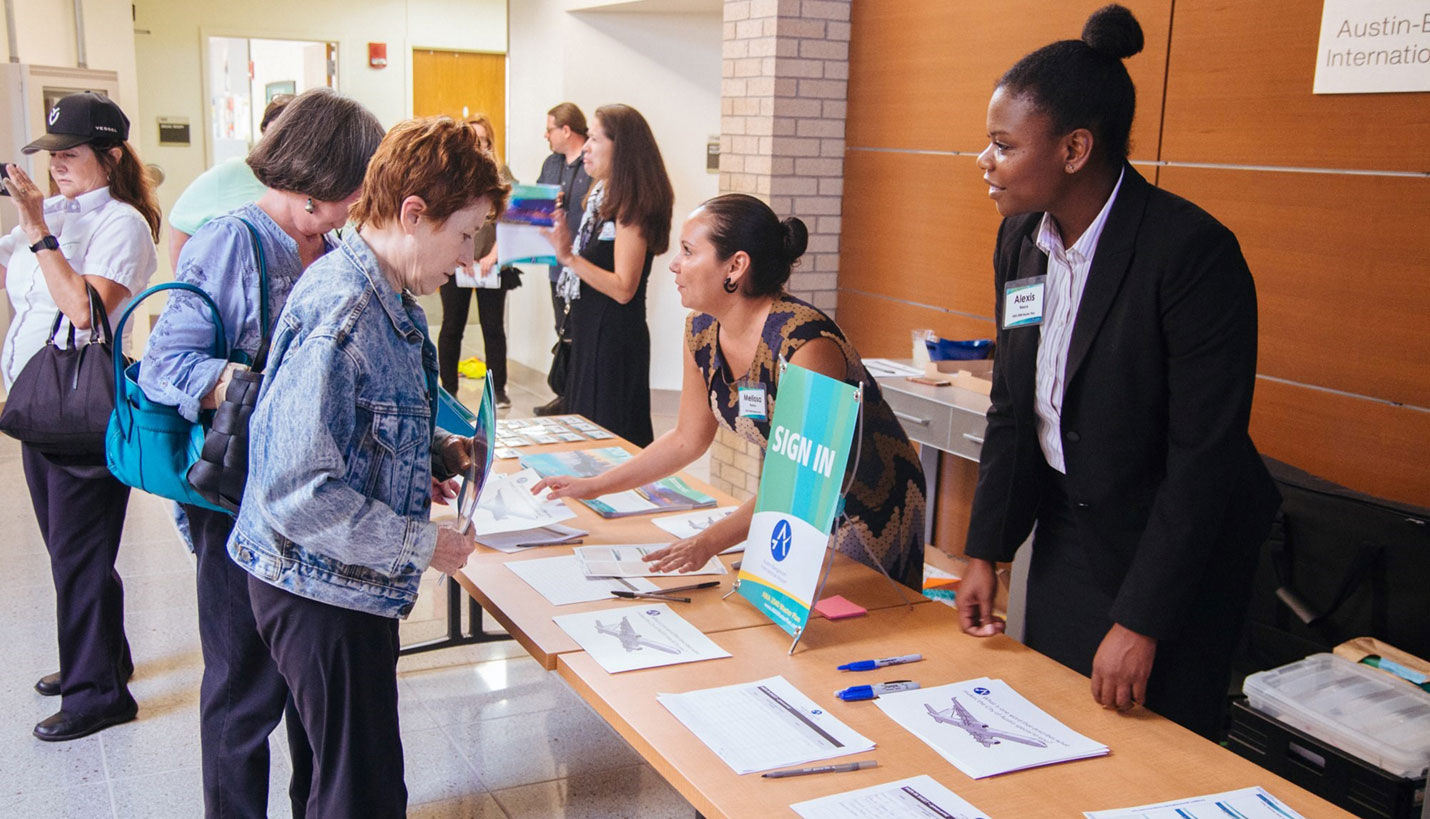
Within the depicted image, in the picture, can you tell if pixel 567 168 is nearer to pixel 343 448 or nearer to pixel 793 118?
pixel 793 118

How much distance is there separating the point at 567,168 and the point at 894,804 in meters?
5.23

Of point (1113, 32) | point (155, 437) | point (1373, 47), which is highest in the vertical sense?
point (1373, 47)

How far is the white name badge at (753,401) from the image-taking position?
2.52m

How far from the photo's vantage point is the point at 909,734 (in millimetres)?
1745

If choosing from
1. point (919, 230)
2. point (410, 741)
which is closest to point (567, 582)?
point (410, 741)

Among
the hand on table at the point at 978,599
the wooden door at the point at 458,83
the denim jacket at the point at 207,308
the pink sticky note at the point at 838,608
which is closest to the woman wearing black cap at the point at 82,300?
the denim jacket at the point at 207,308

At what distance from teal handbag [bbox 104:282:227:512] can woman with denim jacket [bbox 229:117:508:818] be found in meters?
0.42

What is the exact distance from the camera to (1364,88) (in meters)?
3.26

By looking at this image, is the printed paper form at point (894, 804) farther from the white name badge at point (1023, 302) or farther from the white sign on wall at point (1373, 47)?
the white sign on wall at point (1373, 47)

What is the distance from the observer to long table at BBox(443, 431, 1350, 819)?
157cm

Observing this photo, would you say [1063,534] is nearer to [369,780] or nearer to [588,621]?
[588,621]

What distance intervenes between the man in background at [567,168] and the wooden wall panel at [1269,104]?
9.43 ft

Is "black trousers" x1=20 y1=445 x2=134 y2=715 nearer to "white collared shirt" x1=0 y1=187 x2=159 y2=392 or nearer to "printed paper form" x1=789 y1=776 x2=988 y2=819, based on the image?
"white collared shirt" x1=0 y1=187 x2=159 y2=392

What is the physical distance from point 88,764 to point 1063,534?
265cm
